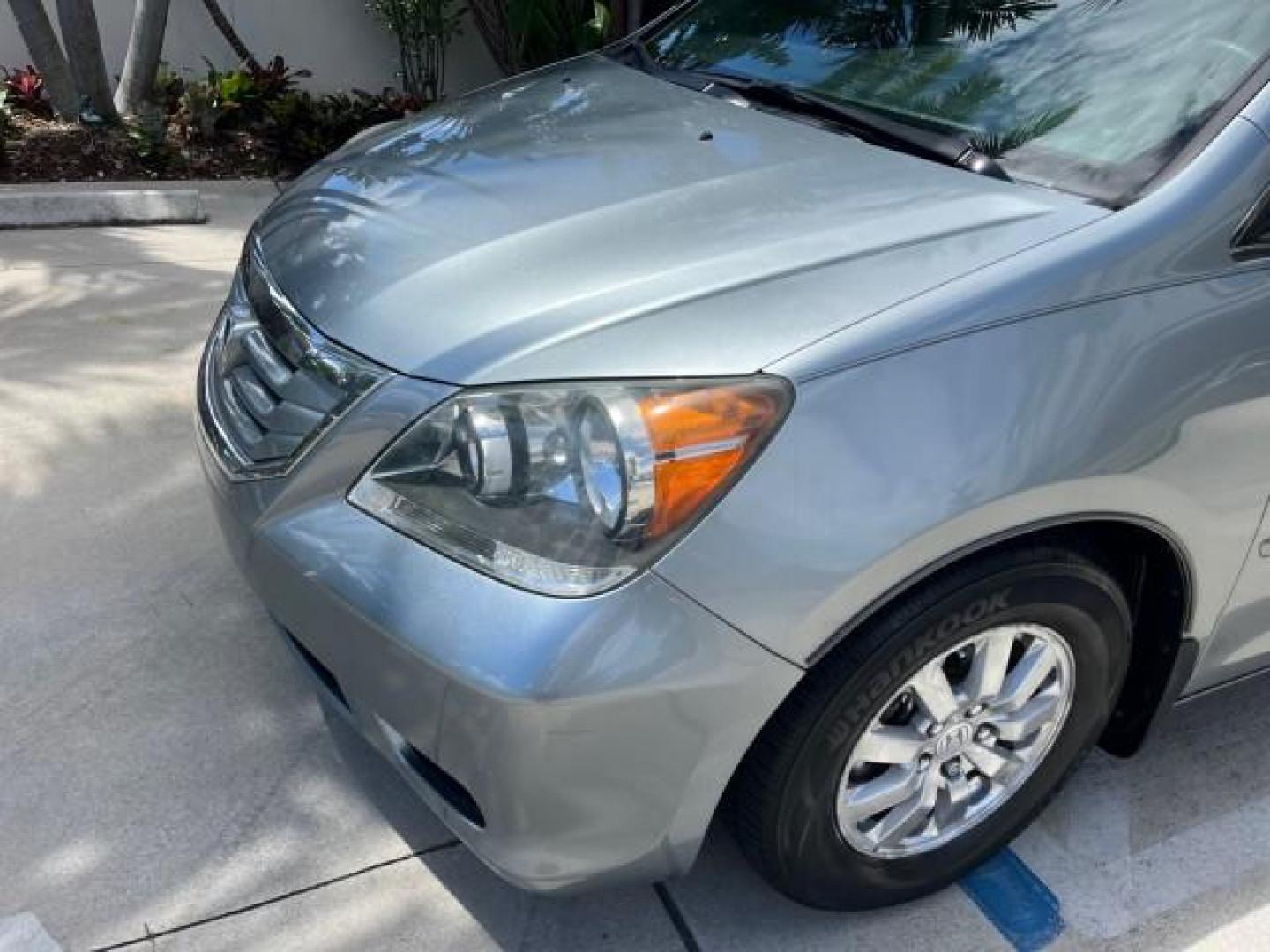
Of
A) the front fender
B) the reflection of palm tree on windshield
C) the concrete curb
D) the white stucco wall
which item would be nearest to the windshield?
the reflection of palm tree on windshield

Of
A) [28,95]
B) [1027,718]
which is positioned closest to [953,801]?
[1027,718]

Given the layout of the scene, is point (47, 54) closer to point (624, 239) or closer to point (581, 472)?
point (624, 239)

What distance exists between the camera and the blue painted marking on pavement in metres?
2.34

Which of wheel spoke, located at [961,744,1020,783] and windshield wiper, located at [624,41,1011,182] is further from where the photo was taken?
windshield wiper, located at [624,41,1011,182]

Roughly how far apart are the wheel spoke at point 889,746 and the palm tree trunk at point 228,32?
5615 millimetres

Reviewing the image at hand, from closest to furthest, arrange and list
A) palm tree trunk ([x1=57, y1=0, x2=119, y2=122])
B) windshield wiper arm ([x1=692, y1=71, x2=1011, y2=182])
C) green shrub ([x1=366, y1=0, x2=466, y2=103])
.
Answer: windshield wiper arm ([x1=692, y1=71, x2=1011, y2=182])
palm tree trunk ([x1=57, y1=0, x2=119, y2=122])
green shrub ([x1=366, y1=0, x2=466, y2=103])

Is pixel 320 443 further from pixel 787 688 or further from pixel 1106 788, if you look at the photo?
pixel 1106 788

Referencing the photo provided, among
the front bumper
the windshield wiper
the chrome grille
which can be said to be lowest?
the front bumper

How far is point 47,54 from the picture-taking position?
565 cm

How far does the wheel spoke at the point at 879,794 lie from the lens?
214 cm

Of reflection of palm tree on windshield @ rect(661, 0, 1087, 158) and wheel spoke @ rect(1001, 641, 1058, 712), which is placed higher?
reflection of palm tree on windshield @ rect(661, 0, 1087, 158)

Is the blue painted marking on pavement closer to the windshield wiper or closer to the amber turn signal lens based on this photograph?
Result: the amber turn signal lens

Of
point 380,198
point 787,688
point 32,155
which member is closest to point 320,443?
point 380,198

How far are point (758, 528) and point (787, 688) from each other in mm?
246
